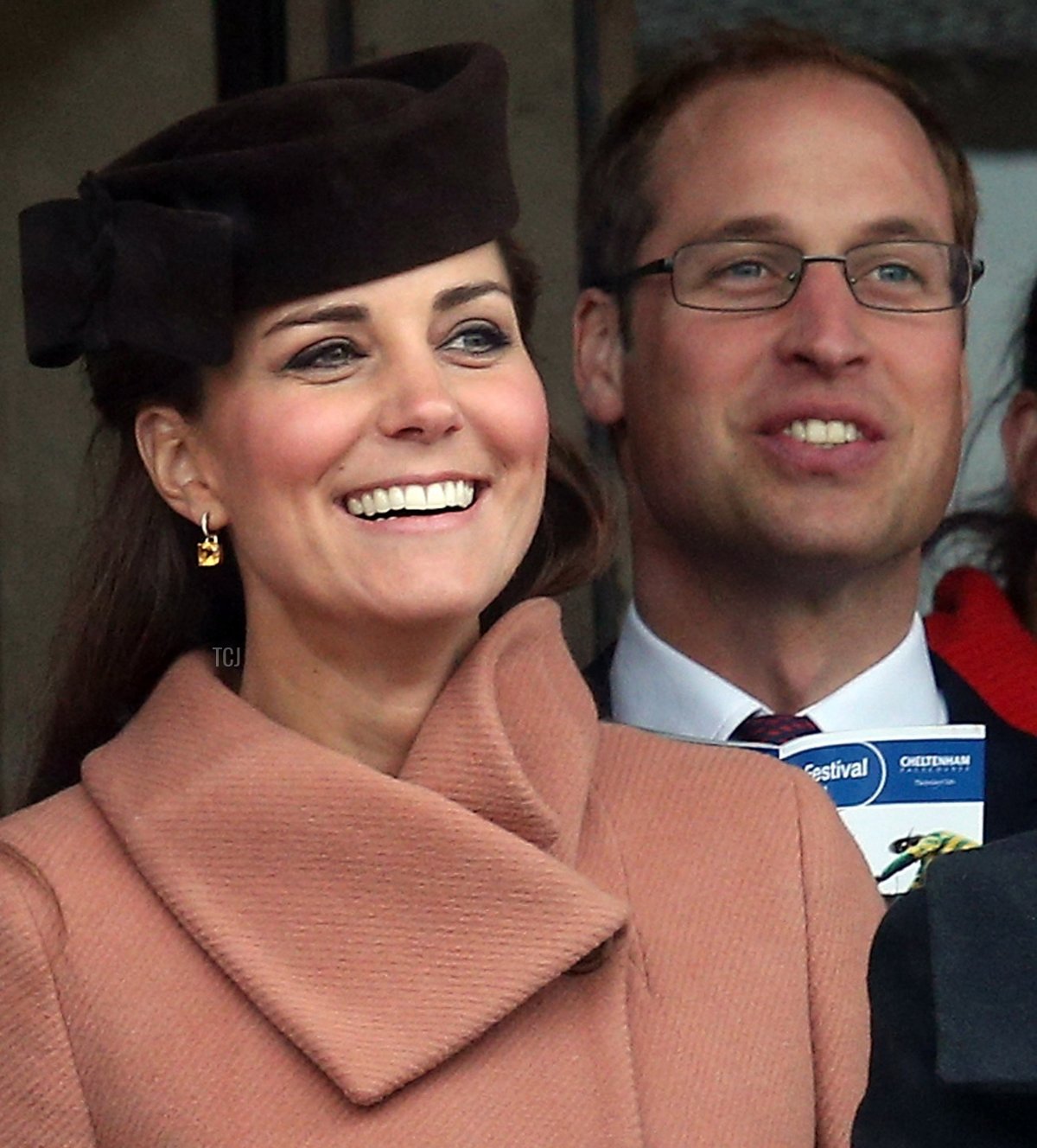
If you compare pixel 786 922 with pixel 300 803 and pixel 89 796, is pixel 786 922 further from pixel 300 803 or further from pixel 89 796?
pixel 89 796

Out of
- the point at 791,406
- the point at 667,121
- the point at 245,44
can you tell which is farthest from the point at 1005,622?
the point at 245,44

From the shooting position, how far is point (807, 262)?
113 inches

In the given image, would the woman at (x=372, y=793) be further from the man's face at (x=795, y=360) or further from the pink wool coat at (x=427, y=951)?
the man's face at (x=795, y=360)

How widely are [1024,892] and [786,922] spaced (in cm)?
71

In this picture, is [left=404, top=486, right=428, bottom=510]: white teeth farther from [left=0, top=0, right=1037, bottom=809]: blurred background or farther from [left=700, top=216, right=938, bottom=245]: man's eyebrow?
[left=0, top=0, right=1037, bottom=809]: blurred background

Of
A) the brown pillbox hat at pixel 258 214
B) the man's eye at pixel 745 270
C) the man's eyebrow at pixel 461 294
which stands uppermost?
the brown pillbox hat at pixel 258 214

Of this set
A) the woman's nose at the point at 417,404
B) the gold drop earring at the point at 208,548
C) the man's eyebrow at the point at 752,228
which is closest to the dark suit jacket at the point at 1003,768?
the man's eyebrow at the point at 752,228

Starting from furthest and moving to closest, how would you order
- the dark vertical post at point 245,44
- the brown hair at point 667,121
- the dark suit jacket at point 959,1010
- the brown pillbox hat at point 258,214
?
1. the dark vertical post at point 245,44
2. the brown hair at point 667,121
3. the brown pillbox hat at point 258,214
4. the dark suit jacket at point 959,1010

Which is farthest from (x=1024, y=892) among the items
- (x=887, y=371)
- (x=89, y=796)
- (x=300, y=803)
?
(x=887, y=371)

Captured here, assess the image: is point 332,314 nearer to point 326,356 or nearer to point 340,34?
point 326,356

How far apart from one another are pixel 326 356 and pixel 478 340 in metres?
0.13

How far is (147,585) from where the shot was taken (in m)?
2.45

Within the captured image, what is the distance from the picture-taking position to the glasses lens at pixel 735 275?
288 centimetres

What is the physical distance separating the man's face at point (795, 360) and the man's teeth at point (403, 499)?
2.28 feet
